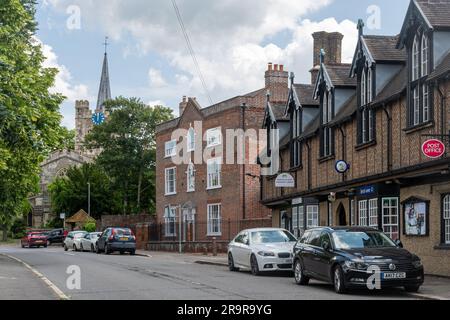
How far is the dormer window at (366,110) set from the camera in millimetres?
26839

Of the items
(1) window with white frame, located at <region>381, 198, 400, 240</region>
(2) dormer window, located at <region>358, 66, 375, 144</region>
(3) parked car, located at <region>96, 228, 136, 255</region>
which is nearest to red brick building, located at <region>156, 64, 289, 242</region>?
(3) parked car, located at <region>96, 228, 136, 255</region>

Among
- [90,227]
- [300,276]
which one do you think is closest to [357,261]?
[300,276]

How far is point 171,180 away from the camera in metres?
55.8

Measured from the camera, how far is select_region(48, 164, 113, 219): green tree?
83312 mm

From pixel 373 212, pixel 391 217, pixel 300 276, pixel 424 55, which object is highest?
pixel 424 55

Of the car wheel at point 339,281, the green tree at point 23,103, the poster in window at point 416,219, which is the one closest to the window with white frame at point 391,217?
the poster in window at point 416,219

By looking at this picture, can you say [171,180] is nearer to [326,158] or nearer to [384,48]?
[326,158]

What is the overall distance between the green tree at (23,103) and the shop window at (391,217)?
40.7 feet

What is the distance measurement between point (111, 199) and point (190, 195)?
33.9 metres

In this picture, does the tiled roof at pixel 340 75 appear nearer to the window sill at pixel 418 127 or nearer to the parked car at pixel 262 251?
the window sill at pixel 418 127

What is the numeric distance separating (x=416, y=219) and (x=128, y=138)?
5906 cm

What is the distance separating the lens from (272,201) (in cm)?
3784

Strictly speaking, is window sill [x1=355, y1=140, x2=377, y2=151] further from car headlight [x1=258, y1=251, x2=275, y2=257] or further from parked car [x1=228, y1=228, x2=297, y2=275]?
car headlight [x1=258, y1=251, x2=275, y2=257]
